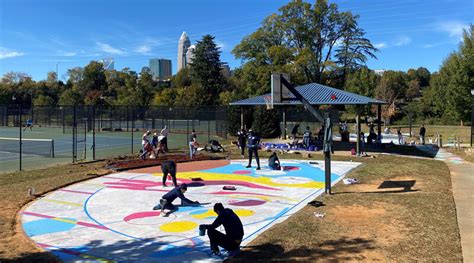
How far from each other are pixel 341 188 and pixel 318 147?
47.8ft

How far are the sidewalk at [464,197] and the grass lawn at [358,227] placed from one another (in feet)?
0.60

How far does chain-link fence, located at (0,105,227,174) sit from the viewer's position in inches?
973

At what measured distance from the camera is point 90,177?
1767 cm

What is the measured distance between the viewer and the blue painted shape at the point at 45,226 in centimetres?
992

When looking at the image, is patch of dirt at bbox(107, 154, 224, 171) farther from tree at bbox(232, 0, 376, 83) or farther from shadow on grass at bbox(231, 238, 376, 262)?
tree at bbox(232, 0, 376, 83)

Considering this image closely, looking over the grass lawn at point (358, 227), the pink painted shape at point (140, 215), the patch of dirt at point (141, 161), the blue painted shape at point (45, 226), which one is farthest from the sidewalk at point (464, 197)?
the patch of dirt at point (141, 161)

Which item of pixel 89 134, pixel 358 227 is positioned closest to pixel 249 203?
pixel 358 227

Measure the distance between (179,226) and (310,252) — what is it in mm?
3688

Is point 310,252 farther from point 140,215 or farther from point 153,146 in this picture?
point 153,146

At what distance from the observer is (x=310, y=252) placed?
27.2 feet

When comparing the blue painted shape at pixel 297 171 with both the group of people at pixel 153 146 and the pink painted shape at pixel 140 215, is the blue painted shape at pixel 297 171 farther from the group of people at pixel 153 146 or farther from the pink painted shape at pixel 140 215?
the pink painted shape at pixel 140 215

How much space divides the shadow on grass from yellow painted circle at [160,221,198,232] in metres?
2.19

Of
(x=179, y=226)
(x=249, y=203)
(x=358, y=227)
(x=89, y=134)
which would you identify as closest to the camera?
(x=358, y=227)

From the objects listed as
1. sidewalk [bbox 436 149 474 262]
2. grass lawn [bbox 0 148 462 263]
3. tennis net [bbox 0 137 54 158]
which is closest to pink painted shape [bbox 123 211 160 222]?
grass lawn [bbox 0 148 462 263]
